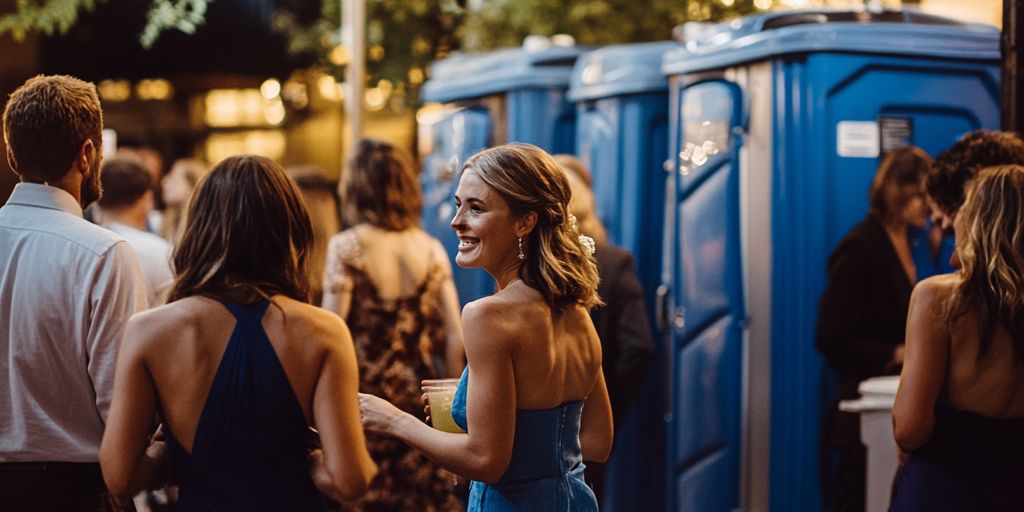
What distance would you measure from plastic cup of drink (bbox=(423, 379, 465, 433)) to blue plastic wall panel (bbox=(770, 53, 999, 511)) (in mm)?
2666

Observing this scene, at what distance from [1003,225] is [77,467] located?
262 centimetres

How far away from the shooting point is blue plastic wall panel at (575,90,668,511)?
6.94 meters

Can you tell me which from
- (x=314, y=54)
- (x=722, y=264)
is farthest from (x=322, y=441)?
(x=314, y=54)

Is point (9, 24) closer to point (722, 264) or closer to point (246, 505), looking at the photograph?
point (722, 264)

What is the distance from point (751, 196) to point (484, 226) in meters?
2.86

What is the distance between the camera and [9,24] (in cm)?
639

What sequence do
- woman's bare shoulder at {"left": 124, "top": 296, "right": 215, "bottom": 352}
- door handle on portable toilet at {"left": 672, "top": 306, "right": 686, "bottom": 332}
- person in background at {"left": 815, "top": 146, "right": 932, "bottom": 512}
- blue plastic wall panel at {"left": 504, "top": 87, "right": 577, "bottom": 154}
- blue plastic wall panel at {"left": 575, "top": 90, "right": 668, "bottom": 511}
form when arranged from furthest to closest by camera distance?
blue plastic wall panel at {"left": 504, "top": 87, "right": 577, "bottom": 154}
blue plastic wall panel at {"left": 575, "top": 90, "right": 668, "bottom": 511}
door handle on portable toilet at {"left": 672, "top": 306, "right": 686, "bottom": 332}
person in background at {"left": 815, "top": 146, "right": 932, "bottom": 512}
woman's bare shoulder at {"left": 124, "top": 296, "right": 215, "bottom": 352}

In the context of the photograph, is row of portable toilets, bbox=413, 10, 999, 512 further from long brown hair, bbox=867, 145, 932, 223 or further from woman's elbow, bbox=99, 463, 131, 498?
woman's elbow, bbox=99, 463, 131, 498

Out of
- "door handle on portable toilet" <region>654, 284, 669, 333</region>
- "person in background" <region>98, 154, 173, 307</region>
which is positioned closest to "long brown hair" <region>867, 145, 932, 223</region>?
"door handle on portable toilet" <region>654, 284, 669, 333</region>

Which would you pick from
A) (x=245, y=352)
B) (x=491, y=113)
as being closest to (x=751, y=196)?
(x=491, y=113)

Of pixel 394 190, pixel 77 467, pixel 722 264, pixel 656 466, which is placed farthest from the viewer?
pixel 656 466

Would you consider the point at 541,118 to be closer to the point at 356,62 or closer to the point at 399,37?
the point at 356,62

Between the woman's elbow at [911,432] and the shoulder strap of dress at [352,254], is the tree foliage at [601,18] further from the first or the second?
the woman's elbow at [911,432]

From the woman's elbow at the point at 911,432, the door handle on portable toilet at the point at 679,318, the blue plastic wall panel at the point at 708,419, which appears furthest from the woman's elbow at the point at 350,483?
the door handle on portable toilet at the point at 679,318
